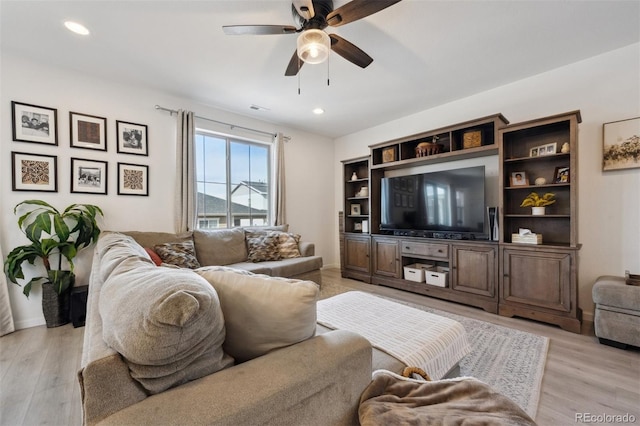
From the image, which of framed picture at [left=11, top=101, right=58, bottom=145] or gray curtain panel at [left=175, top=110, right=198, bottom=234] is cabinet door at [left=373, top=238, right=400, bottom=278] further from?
framed picture at [left=11, top=101, right=58, bottom=145]

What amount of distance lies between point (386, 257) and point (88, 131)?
406cm

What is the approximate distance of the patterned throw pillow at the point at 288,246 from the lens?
3.65 meters

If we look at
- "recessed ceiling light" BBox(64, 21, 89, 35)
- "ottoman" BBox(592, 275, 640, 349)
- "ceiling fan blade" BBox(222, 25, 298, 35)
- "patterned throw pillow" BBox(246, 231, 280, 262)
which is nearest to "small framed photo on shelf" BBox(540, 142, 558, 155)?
"ottoman" BBox(592, 275, 640, 349)

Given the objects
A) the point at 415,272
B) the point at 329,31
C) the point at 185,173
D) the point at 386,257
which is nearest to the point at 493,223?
the point at 415,272

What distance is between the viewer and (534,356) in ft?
6.56

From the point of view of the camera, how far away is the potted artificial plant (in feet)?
8.15

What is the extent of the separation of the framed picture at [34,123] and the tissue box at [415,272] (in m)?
4.40

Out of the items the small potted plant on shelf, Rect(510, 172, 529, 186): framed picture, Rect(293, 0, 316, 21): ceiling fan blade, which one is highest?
Rect(293, 0, 316, 21): ceiling fan blade

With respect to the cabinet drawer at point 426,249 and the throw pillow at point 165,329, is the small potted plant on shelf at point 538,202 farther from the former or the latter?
the throw pillow at point 165,329

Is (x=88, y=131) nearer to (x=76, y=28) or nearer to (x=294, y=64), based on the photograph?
(x=76, y=28)

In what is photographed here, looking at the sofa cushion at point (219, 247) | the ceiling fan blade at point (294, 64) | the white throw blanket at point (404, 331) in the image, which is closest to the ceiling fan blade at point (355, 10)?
the ceiling fan blade at point (294, 64)

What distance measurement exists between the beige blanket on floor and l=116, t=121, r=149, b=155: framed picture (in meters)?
3.60

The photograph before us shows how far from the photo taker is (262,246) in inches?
142

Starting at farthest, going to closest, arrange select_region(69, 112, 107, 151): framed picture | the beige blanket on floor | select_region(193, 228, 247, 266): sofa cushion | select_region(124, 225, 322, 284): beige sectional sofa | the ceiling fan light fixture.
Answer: select_region(193, 228, 247, 266): sofa cushion, select_region(124, 225, 322, 284): beige sectional sofa, select_region(69, 112, 107, 151): framed picture, the ceiling fan light fixture, the beige blanket on floor
